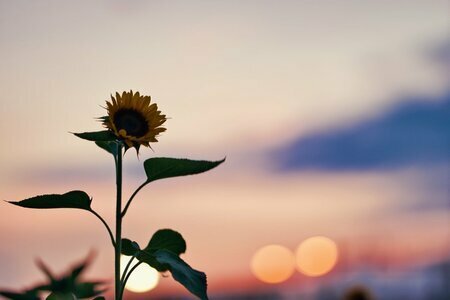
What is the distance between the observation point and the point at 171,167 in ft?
5.06

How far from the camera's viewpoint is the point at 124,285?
1.46m

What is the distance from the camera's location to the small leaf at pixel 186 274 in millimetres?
1413

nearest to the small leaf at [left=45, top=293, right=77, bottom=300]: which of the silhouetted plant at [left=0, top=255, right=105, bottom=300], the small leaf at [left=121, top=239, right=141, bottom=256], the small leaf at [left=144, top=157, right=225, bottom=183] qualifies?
the silhouetted plant at [left=0, top=255, right=105, bottom=300]

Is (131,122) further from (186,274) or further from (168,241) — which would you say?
(186,274)

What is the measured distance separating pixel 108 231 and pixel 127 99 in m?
0.40

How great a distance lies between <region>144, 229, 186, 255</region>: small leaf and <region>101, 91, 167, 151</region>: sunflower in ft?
0.69

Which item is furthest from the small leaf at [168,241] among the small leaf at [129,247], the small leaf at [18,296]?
the small leaf at [18,296]

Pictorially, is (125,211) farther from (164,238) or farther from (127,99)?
(127,99)

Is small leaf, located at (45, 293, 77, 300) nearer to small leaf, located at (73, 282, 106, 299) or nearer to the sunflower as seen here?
small leaf, located at (73, 282, 106, 299)

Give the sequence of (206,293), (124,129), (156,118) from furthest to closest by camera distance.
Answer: (156,118) → (124,129) → (206,293)

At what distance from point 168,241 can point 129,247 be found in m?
0.15

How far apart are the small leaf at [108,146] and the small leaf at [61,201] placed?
0.13 meters

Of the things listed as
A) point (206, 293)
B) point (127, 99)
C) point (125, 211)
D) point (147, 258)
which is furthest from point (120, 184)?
point (127, 99)

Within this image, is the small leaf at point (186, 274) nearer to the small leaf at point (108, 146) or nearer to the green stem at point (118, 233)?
the green stem at point (118, 233)
